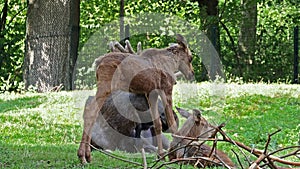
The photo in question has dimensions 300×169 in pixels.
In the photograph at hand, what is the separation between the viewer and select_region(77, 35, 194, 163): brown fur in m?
5.03

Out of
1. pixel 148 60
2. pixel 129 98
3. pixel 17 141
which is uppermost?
pixel 148 60

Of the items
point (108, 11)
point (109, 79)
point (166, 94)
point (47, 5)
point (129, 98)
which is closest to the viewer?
point (109, 79)

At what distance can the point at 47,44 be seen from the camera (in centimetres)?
1566

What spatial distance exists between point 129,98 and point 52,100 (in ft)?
18.9

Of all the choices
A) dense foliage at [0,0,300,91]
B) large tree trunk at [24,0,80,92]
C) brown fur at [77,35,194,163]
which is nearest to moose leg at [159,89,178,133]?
brown fur at [77,35,194,163]

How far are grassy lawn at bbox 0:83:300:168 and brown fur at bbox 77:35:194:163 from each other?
0.39m

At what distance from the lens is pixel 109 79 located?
16.5ft

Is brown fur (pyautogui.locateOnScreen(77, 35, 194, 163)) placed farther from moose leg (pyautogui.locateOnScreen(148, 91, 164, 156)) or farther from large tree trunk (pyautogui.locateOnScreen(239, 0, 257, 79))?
large tree trunk (pyautogui.locateOnScreen(239, 0, 257, 79))

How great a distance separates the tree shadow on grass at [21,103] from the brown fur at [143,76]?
5696 mm

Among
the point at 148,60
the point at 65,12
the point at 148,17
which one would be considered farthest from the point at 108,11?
the point at 148,60

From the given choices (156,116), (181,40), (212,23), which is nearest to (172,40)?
(212,23)

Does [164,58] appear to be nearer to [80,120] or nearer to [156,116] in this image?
[156,116]

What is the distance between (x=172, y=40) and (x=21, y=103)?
9.14 meters

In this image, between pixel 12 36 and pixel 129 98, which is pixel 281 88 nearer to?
pixel 129 98
